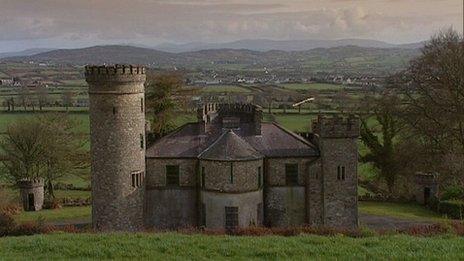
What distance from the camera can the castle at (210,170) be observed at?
25578 mm

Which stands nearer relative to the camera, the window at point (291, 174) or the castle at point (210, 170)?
the castle at point (210, 170)

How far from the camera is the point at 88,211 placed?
3472cm

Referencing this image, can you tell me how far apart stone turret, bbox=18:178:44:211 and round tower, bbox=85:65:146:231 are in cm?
1161

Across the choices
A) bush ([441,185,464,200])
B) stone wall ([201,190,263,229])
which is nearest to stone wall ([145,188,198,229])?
stone wall ([201,190,263,229])

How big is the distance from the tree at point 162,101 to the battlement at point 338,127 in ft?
70.1

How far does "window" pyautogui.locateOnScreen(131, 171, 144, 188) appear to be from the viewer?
85.7 feet

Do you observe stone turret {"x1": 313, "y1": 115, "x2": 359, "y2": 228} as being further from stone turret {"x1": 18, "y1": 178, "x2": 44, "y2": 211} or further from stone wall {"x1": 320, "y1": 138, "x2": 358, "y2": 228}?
stone turret {"x1": 18, "y1": 178, "x2": 44, "y2": 211}

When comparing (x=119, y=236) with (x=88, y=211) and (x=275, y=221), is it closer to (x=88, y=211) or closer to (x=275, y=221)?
(x=275, y=221)

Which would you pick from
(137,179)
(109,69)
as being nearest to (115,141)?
(137,179)

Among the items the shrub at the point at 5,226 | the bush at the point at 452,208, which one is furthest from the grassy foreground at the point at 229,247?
the bush at the point at 452,208

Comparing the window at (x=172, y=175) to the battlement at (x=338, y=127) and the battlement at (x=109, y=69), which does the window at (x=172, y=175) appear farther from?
the battlement at (x=338, y=127)

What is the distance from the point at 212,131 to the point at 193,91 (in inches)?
919

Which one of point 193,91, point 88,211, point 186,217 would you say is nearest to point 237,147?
point 186,217

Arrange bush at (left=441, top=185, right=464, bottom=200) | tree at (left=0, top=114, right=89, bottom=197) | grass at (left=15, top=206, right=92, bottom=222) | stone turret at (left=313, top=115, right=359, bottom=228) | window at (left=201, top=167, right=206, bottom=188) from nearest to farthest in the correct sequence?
window at (left=201, top=167, right=206, bottom=188) < stone turret at (left=313, top=115, right=359, bottom=228) < grass at (left=15, top=206, right=92, bottom=222) < bush at (left=441, top=185, right=464, bottom=200) < tree at (left=0, top=114, right=89, bottom=197)
